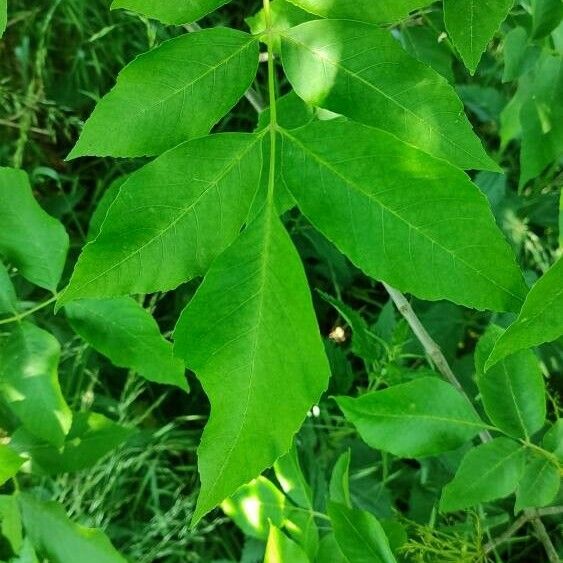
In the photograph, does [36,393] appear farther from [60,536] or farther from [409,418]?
[409,418]

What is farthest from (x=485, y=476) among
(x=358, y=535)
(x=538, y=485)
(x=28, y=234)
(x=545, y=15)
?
(x=28, y=234)

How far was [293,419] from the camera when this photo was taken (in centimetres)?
66

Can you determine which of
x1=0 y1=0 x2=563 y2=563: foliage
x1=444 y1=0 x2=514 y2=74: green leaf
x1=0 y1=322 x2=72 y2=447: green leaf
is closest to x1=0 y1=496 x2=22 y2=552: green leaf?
x1=0 y1=0 x2=563 y2=563: foliage

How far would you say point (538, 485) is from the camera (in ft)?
3.19

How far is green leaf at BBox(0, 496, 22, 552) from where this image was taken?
3.66 ft

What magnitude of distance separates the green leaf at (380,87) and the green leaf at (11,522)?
77 centimetres

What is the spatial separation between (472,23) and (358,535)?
2.02 ft

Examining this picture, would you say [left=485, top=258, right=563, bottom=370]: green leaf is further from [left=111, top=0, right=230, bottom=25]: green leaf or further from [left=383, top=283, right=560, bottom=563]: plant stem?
[left=111, top=0, right=230, bottom=25]: green leaf

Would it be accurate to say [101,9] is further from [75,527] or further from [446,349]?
[75,527]

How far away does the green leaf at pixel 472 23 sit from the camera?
2.34 ft

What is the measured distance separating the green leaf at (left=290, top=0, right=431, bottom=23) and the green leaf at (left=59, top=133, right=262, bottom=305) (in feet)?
0.54

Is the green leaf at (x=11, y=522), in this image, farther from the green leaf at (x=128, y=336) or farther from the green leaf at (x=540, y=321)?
the green leaf at (x=540, y=321)

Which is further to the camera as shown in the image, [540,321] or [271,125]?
[271,125]

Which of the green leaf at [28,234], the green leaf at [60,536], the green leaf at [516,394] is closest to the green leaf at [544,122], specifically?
the green leaf at [516,394]
